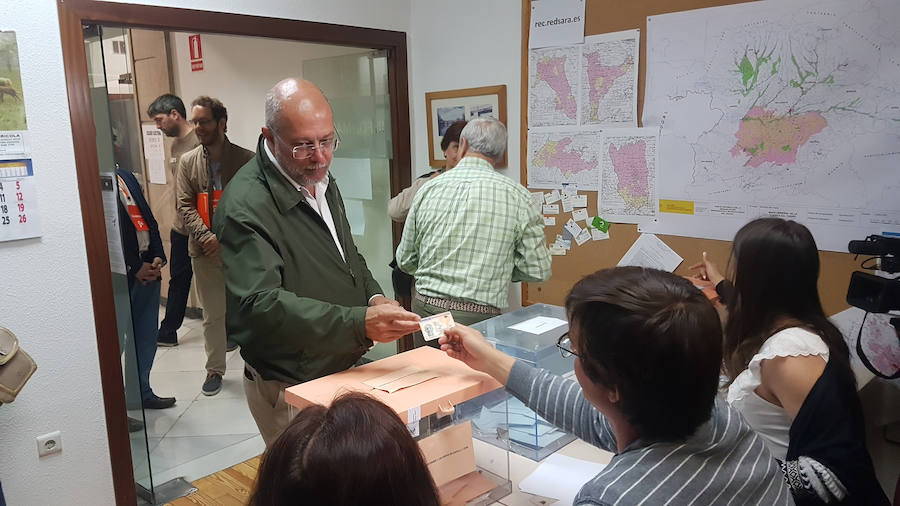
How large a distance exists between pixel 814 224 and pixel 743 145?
404 mm

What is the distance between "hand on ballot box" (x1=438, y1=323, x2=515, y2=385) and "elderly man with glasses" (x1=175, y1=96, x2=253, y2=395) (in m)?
2.42

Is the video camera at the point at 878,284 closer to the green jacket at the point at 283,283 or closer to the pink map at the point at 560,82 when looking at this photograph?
the pink map at the point at 560,82

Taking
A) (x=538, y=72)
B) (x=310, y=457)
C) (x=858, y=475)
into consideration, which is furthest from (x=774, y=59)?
(x=310, y=457)

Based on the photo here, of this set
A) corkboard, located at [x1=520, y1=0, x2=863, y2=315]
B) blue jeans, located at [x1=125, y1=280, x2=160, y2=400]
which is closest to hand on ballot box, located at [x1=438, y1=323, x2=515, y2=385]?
corkboard, located at [x1=520, y1=0, x2=863, y2=315]

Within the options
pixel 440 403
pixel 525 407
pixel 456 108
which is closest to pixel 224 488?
pixel 525 407

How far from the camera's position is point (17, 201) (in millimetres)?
2328

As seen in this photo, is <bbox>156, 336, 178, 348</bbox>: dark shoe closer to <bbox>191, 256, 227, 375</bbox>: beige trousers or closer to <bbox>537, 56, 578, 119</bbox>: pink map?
<bbox>191, 256, 227, 375</bbox>: beige trousers

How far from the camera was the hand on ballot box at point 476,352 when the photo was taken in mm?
1445

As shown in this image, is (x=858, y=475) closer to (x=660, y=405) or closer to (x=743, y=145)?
(x=660, y=405)

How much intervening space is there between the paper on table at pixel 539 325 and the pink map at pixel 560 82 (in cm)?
144

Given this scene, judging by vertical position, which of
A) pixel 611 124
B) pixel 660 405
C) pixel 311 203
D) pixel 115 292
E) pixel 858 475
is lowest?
pixel 858 475

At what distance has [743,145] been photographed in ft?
8.34

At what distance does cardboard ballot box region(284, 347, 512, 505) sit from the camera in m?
1.30

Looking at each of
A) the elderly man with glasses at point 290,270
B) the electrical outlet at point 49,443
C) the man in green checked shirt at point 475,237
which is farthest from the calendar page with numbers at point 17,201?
the man in green checked shirt at point 475,237
